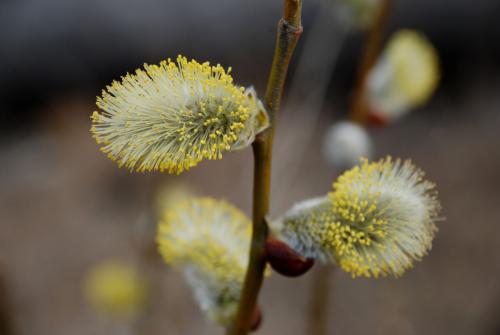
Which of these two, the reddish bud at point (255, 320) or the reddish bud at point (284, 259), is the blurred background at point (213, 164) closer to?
the reddish bud at point (255, 320)

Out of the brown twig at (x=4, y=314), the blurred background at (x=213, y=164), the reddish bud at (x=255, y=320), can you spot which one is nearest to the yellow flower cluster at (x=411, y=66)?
the blurred background at (x=213, y=164)

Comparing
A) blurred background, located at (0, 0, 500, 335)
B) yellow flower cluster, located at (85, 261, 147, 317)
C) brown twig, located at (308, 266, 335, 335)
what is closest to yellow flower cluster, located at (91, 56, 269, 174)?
brown twig, located at (308, 266, 335, 335)

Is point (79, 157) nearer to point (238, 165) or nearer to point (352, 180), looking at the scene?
point (238, 165)

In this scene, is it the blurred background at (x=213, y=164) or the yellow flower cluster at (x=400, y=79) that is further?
the blurred background at (x=213, y=164)

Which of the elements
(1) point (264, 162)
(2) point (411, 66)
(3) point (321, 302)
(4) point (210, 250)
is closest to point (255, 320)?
(4) point (210, 250)

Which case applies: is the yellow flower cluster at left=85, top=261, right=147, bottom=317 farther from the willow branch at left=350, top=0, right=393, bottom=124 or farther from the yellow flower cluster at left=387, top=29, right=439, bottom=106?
the yellow flower cluster at left=387, top=29, right=439, bottom=106

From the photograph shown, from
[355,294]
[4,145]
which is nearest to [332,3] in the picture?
[355,294]
